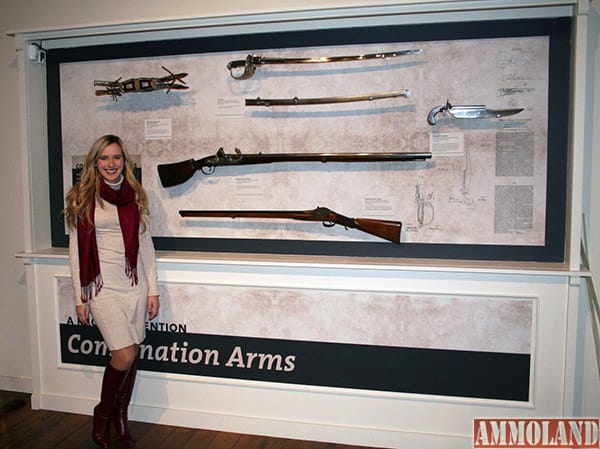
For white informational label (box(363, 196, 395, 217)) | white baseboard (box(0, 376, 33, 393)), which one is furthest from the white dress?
white informational label (box(363, 196, 395, 217))

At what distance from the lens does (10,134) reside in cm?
363

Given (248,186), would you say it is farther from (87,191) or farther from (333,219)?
(87,191)

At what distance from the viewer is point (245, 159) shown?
3.13 metres

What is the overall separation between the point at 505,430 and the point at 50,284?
320cm

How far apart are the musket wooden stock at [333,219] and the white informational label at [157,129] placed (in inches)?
27.1

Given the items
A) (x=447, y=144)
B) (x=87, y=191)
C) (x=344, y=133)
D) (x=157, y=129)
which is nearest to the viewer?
(x=87, y=191)

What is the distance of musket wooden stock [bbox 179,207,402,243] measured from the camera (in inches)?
116

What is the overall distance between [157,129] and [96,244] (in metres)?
0.95

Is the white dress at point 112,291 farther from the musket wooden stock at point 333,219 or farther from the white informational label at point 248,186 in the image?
the white informational label at point 248,186

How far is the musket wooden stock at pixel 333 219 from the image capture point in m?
2.94

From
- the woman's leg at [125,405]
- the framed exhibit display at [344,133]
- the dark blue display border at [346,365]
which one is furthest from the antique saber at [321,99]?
the woman's leg at [125,405]

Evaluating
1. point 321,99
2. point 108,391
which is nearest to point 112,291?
point 108,391

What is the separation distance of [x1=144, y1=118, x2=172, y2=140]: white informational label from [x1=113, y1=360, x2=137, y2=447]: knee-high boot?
1539 mm

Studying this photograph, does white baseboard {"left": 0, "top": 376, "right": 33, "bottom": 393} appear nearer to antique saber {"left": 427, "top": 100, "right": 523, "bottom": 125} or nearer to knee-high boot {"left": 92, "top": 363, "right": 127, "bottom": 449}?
knee-high boot {"left": 92, "top": 363, "right": 127, "bottom": 449}
